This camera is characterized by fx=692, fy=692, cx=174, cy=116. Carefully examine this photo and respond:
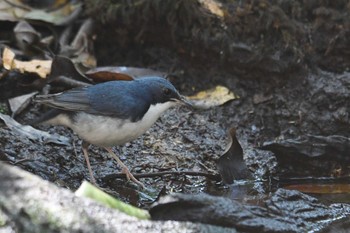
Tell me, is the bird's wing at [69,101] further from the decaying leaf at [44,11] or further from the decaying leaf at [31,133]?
the decaying leaf at [44,11]

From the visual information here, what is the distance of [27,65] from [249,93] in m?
2.19

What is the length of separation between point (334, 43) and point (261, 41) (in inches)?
29.1

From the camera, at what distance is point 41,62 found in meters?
6.70

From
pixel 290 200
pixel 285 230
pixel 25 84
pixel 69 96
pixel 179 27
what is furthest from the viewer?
pixel 179 27

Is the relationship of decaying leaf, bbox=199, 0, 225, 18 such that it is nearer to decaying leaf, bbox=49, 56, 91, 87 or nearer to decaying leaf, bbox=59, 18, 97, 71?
decaying leaf, bbox=59, 18, 97, 71

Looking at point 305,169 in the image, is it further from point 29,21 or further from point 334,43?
point 29,21

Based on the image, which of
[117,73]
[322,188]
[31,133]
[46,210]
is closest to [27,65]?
[117,73]

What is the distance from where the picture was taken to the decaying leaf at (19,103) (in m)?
6.23

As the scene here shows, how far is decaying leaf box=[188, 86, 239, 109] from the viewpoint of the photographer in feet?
22.0

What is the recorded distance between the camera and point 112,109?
17.4 feet

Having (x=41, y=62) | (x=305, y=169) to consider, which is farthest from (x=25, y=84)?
(x=305, y=169)

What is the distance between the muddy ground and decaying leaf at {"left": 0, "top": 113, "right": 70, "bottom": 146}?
0.08 meters

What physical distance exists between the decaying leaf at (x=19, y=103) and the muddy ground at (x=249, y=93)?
3.0 inches

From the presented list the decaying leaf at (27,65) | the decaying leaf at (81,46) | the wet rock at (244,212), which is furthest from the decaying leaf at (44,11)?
the wet rock at (244,212)
